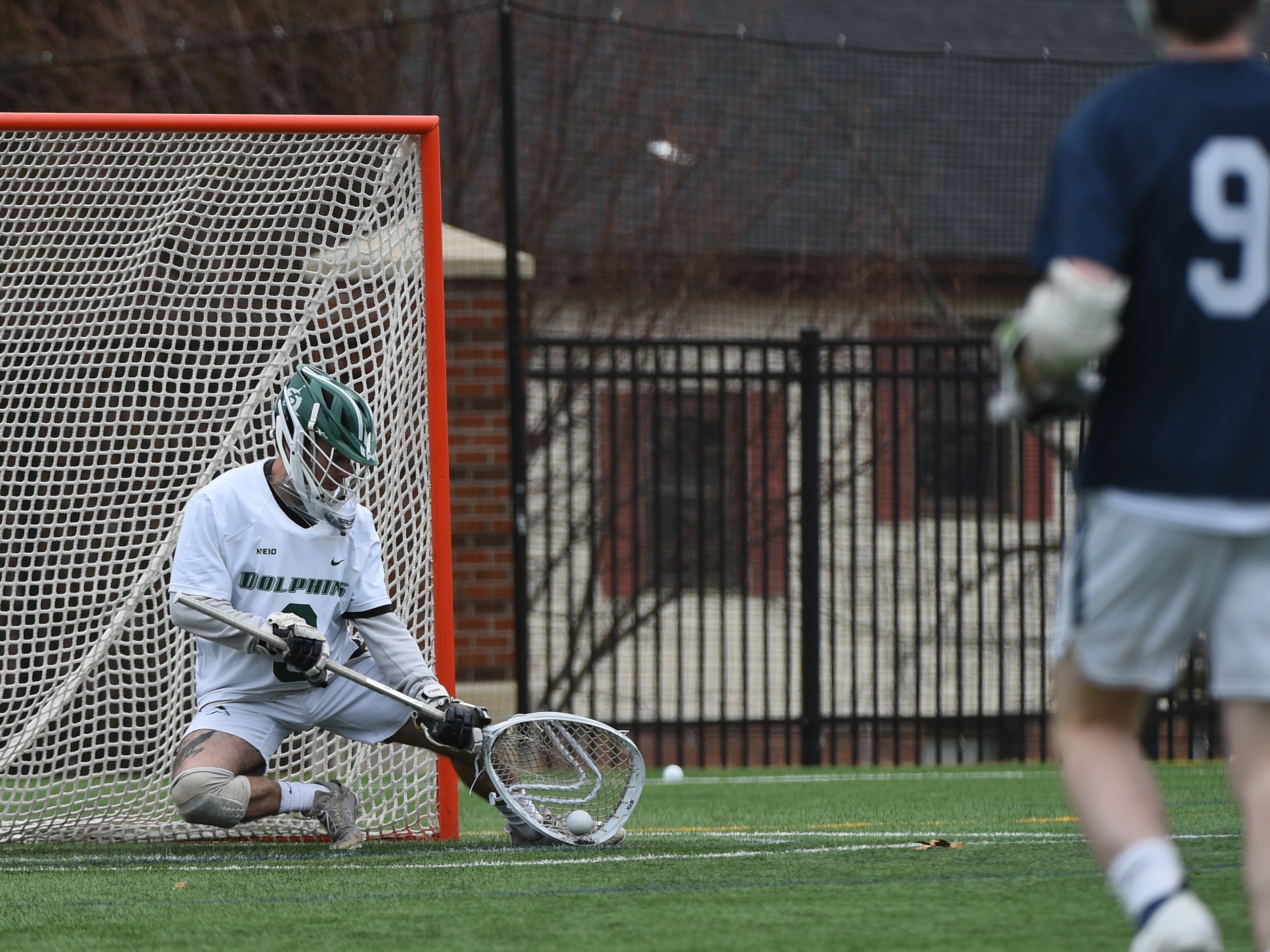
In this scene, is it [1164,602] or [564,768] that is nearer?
→ [1164,602]

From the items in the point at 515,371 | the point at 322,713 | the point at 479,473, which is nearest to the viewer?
the point at 322,713

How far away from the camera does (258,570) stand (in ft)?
15.7

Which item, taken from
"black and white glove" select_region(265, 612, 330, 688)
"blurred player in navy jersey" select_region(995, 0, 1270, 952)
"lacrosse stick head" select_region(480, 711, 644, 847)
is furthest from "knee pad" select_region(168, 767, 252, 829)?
"blurred player in navy jersey" select_region(995, 0, 1270, 952)

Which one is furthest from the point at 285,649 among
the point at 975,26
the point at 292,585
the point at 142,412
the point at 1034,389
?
the point at 975,26

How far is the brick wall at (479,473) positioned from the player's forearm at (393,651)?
3.64m

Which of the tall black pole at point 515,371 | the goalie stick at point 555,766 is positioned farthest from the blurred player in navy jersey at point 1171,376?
the tall black pole at point 515,371

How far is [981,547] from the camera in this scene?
9.00m

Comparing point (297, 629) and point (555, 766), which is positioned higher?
point (297, 629)

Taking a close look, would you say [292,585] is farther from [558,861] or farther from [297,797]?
[558,861]

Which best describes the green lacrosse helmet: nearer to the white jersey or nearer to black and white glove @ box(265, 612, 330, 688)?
the white jersey

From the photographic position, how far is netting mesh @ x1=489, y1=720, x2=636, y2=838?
4.71 m

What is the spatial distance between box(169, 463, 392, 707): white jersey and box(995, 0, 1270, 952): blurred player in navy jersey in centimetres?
278

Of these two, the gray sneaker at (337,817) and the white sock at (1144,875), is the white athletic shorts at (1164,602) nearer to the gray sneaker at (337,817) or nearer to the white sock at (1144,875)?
the white sock at (1144,875)

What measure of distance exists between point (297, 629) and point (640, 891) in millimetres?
1335
